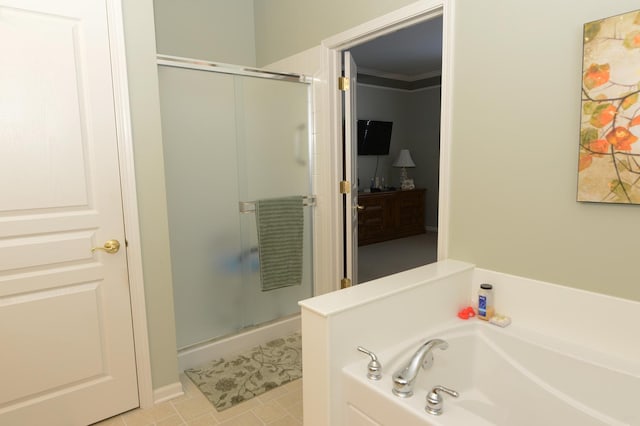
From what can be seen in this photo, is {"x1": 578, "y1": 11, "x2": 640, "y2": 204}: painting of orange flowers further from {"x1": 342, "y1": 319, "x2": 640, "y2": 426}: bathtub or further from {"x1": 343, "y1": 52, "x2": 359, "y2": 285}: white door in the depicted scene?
{"x1": 343, "y1": 52, "x2": 359, "y2": 285}: white door

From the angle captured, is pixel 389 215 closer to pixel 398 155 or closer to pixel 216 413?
pixel 398 155

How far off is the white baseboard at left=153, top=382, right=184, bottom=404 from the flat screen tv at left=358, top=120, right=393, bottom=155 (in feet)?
15.1

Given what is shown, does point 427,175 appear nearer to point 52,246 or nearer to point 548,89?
point 548,89

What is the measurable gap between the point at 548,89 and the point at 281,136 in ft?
5.62

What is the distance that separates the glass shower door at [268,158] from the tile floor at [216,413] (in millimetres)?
700

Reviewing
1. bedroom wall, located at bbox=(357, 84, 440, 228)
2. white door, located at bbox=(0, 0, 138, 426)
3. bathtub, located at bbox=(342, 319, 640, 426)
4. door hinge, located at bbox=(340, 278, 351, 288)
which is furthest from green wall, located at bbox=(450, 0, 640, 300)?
bedroom wall, located at bbox=(357, 84, 440, 228)

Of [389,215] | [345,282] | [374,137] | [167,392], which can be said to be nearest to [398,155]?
[374,137]

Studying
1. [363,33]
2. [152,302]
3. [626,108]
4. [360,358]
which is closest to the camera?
[626,108]

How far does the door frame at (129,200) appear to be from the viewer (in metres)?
1.92

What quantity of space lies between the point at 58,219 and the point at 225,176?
1.01 m

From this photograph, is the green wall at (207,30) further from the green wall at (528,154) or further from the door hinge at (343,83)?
the green wall at (528,154)

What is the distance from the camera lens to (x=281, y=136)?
287cm

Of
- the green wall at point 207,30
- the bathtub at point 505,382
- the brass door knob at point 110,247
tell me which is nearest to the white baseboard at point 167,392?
the brass door knob at point 110,247

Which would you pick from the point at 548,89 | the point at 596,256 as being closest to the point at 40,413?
the point at 596,256
